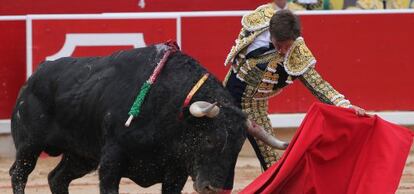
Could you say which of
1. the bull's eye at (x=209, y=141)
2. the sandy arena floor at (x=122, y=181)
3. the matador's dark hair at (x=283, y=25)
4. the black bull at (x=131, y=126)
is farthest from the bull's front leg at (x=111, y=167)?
the sandy arena floor at (x=122, y=181)

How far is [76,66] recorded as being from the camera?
20.9 feet

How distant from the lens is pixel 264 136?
18.9 feet

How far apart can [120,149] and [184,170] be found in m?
0.35

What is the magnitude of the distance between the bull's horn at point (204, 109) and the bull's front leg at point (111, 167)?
1.65ft

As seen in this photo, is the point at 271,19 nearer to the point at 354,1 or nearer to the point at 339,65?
the point at 339,65

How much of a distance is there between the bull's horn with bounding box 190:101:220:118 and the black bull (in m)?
0.04

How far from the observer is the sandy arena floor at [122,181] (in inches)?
314

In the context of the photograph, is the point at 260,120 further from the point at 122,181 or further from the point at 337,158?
the point at 122,181

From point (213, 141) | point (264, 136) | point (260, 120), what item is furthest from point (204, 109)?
point (260, 120)

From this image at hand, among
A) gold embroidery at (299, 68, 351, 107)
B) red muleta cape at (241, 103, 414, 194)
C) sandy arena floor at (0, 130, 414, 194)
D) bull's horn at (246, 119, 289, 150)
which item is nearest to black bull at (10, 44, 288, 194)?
bull's horn at (246, 119, 289, 150)

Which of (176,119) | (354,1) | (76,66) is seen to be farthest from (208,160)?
(354,1)

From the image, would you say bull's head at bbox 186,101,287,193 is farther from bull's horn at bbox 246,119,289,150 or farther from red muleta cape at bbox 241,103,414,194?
red muleta cape at bbox 241,103,414,194

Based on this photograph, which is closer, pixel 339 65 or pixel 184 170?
pixel 184 170

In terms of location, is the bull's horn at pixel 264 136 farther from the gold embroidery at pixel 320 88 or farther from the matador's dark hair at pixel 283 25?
the matador's dark hair at pixel 283 25
